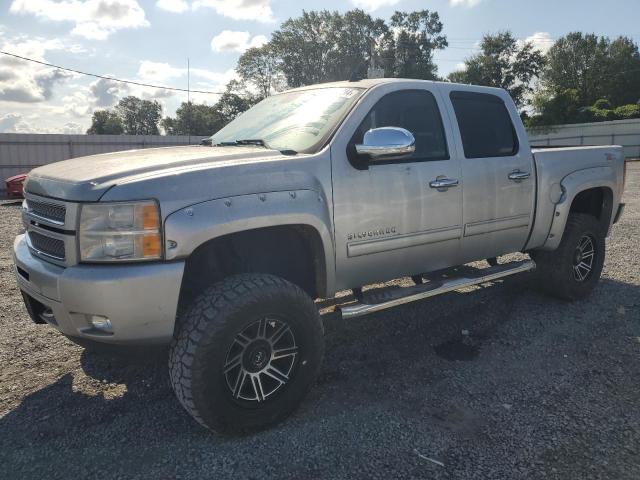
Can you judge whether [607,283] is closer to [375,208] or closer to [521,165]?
[521,165]

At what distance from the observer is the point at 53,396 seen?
11.0ft

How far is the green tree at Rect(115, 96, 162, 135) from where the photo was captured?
82.9 m

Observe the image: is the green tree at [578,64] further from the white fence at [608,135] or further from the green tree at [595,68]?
the white fence at [608,135]

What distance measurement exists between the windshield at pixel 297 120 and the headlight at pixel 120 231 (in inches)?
44.8

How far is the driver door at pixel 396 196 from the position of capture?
328 cm

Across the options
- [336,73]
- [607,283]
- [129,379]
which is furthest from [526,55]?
[129,379]

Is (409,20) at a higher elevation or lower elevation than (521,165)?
higher

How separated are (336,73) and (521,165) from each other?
197 ft

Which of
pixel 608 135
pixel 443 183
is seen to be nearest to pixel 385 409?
pixel 443 183

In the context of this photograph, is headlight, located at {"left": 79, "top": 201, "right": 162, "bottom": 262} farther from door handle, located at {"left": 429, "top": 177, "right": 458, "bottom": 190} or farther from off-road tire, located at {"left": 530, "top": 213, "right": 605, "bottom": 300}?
off-road tire, located at {"left": 530, "top": 213, "right": 605, "bottom": 300}

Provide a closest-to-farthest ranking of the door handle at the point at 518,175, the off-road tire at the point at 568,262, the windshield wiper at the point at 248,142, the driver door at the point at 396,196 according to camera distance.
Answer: the driver door at the point at 396,196
the windshield wiper at the point at 248,142
the door handle at the point at 518,175
the off-road tire at the point at 568,262

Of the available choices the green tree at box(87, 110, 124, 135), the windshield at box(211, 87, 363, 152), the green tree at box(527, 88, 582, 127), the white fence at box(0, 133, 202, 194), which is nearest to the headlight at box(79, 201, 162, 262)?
the windshield at box(211, 87, 363, 152)

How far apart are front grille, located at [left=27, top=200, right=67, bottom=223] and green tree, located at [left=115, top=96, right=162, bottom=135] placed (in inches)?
3343

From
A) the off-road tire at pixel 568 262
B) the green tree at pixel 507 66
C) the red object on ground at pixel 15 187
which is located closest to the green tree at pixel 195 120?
the green tree at pixel 507 66
